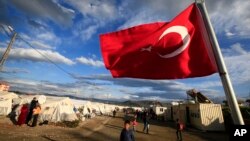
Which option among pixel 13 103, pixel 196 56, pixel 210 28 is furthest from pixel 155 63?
pixel 13 103

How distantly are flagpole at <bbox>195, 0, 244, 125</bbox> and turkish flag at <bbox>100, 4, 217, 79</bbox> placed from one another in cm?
36

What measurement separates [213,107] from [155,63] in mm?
26318

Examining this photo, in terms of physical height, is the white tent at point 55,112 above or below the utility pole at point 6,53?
below

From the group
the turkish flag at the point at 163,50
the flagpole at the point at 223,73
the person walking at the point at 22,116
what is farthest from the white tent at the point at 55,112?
the flagpole at the point at 223,73

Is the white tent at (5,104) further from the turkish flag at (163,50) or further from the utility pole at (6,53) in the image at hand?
the turkish flag at (163,50)

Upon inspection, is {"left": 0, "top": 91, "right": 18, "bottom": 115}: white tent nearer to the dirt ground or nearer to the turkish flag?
the dirt ground

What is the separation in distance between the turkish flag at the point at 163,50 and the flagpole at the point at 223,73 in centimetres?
36

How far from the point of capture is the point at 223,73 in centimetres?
410

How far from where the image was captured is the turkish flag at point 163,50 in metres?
5.05

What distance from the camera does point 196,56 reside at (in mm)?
5055

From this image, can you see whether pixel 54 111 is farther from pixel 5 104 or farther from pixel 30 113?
pixel 5 104

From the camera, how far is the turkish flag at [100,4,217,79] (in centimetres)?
505

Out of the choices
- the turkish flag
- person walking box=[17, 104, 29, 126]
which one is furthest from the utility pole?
the turkish flag

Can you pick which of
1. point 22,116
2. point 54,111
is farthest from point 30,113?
point 54,111
